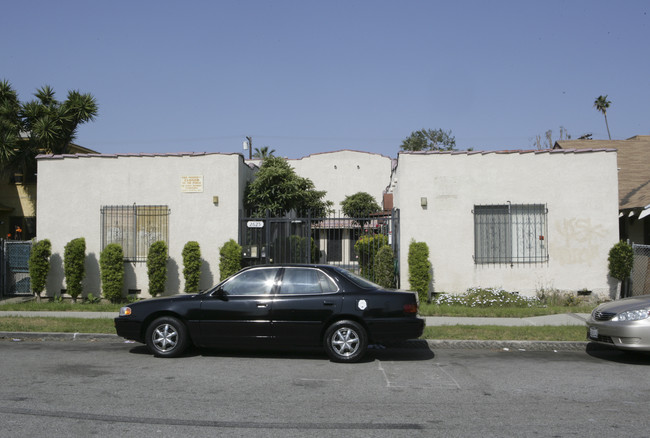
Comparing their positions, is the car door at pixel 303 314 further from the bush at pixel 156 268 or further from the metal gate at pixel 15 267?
the metal gate at pixel 15 267

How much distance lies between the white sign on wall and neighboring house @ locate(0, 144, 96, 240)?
13.2 metres

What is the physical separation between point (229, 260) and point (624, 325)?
9045 millimetres

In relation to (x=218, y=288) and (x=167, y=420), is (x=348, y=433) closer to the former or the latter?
(x=167, y=420)

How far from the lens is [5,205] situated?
2489 centimetres

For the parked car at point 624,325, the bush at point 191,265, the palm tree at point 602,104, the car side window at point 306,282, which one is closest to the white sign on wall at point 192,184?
the bush at point 191,265

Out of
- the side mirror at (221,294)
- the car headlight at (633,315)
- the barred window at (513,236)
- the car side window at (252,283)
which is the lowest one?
the car headlight at (633,315)

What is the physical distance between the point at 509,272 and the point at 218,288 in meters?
8.38

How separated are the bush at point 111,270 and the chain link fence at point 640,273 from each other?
42.2 feet

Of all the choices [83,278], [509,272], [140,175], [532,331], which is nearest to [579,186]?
[509,272]

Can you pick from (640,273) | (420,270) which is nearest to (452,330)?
(420,270)

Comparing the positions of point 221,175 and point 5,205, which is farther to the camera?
point 5,205

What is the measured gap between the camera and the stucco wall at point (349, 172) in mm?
44562

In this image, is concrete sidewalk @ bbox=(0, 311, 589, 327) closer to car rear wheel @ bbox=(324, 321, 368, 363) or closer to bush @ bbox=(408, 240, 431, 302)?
bush @ bbox=(408, 240, 431, 302)

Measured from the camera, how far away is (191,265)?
14.3 m
